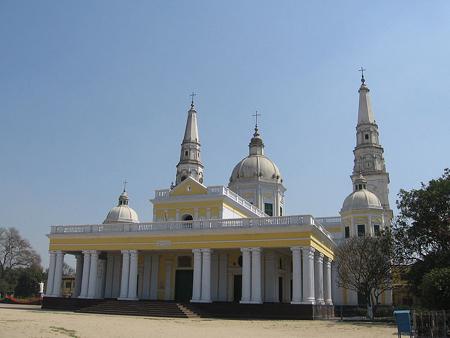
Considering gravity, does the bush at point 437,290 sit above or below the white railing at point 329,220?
Answer: below

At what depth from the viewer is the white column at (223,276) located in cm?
3738

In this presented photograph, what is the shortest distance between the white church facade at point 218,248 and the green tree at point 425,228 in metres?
5.79

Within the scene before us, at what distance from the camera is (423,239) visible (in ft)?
101

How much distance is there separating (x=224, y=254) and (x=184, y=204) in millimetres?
5378

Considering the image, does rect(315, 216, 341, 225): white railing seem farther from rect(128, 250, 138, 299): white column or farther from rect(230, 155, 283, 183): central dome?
rect(128, 250, 138, 299): white column

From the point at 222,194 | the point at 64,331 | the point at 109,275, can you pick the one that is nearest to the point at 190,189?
the point at 222,194

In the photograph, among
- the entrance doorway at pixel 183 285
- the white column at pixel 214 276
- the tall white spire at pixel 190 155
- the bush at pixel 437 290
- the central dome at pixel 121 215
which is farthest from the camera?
the tall white spire at pixel 190 155

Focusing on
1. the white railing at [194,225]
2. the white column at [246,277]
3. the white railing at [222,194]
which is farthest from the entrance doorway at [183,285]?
the white column at [246,277]

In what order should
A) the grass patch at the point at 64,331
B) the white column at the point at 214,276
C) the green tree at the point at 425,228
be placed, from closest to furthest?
the grass patch at the point at 64,331, the green tree at the point at 425,228, the white column at the point at 214,276

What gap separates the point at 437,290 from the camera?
20.8 meters

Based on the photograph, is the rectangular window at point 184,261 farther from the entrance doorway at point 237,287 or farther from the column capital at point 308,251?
the column capital at point 308,251

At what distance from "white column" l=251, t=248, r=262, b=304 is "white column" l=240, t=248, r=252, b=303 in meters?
0.27

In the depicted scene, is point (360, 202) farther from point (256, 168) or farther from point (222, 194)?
point (222, 194)

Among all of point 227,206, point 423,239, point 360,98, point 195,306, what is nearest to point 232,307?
point 195,306
